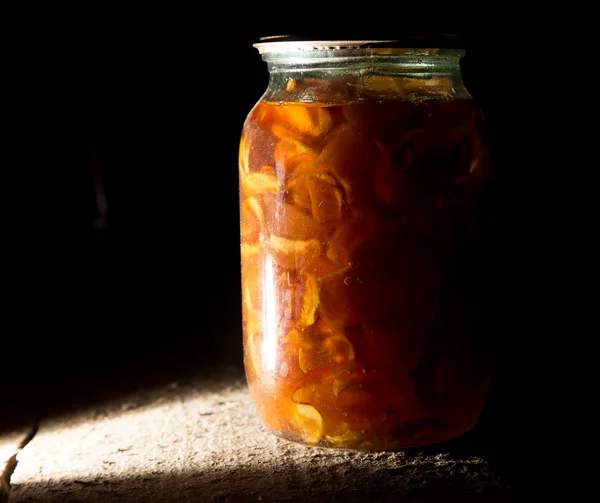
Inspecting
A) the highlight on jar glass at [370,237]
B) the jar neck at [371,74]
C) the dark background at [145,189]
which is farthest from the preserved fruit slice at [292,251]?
the dark background at [145,189]

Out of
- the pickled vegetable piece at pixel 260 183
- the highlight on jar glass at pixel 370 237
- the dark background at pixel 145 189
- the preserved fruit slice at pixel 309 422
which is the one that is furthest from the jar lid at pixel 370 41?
the dark background at pixel 145 189

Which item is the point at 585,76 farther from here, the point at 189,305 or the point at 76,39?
the point at 76,39

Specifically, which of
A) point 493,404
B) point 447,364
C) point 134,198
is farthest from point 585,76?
point 134,198

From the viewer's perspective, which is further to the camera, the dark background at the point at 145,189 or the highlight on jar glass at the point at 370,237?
the dark background at the point at 145,189

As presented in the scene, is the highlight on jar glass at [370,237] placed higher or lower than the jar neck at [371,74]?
lower

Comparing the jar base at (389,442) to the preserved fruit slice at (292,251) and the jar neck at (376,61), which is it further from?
the jar neck at (376,61)

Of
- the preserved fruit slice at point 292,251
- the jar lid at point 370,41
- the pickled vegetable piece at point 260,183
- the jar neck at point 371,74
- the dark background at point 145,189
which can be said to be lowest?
the dark background at point 145,189

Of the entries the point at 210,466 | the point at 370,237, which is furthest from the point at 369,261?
the point at 210,466
